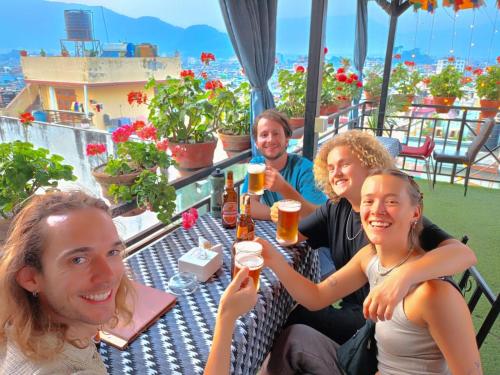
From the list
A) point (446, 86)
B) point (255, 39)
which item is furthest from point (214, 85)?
point (446, 86)

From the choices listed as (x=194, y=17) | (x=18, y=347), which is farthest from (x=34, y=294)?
(x=194, y=17)

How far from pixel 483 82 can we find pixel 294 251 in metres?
4.73

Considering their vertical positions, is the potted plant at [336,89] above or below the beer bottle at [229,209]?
above

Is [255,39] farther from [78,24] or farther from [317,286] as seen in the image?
[317,286]

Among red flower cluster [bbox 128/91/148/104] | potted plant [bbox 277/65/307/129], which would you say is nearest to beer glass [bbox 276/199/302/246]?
red flower cluster [bbox 128/91/148/104]

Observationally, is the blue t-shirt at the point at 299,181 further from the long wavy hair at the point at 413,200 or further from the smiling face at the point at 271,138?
the long wavy hair at the point at 413,200

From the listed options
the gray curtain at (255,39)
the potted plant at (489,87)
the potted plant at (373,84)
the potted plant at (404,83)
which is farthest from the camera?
the potted plant at (373,84)

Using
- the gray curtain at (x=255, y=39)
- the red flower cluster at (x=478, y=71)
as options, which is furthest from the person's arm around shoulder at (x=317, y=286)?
the red flower cluster at (x=478, y=71)

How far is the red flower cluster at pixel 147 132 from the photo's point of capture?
1.96 metres

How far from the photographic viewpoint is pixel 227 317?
933 mm

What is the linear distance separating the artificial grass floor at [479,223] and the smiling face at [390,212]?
130cm

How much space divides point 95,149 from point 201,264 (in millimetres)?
834

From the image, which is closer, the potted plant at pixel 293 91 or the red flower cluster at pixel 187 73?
the red flower cluster at pixel 187 73

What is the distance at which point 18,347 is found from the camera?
66 centimetres
